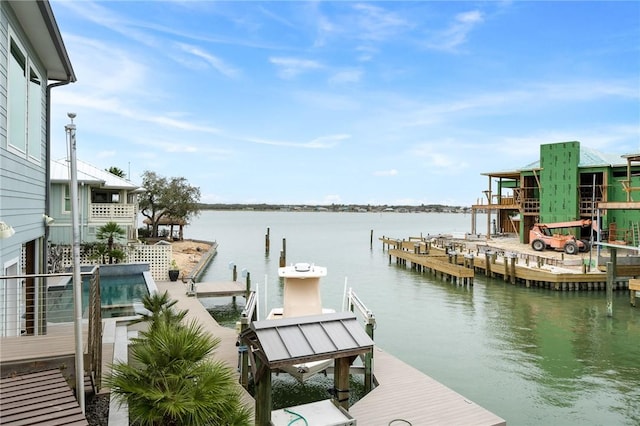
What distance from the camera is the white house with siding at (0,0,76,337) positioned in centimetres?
621

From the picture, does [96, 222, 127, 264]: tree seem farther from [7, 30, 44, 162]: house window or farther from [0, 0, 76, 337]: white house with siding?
[7, 30, 44, 162]: house window

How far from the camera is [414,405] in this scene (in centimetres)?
783

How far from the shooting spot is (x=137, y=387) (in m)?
4.41

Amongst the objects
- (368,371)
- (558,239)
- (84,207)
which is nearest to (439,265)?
(558,239)

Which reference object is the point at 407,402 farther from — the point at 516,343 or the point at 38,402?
the point at 516,343

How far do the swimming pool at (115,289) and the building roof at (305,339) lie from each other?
26.2 ft

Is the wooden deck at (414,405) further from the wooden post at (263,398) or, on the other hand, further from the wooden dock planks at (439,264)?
the wooden dock planks at (439,264)

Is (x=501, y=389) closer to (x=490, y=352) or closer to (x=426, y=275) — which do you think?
(x=490, y=352)

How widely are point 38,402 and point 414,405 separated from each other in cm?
590

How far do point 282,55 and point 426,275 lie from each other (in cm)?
2040

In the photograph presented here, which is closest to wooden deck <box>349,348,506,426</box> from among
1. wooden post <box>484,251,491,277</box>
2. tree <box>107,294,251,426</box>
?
tree <box>107,294,251,426</box>

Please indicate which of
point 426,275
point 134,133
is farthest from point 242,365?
point 134,133

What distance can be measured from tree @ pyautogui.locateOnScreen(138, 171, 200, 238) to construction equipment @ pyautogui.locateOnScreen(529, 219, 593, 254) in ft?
97.5

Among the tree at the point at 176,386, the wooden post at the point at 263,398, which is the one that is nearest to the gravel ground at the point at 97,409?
the tree at the point at 176,386
